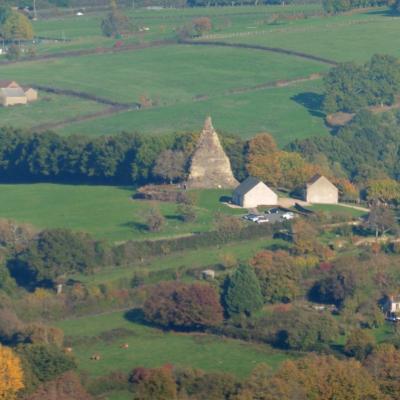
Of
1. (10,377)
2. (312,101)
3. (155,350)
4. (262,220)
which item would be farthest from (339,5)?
(10,377)

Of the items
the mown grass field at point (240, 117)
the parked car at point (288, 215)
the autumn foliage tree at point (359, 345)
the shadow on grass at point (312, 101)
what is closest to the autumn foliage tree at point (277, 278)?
the autumn foliage tree at point (359, 345)

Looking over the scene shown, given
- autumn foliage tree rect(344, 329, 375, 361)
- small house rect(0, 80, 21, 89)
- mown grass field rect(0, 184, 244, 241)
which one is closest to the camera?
autumn foliage tree rect(344, 329, 375, 361)

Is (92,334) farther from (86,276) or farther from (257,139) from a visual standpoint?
(257,139)

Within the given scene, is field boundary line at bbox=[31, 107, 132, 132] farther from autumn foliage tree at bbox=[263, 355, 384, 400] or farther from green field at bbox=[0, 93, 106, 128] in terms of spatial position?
autumn foliage tree at bbox=[263, 355, 384, 400]

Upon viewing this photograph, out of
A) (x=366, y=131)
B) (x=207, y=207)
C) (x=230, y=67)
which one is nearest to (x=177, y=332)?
(x=207, y=207)

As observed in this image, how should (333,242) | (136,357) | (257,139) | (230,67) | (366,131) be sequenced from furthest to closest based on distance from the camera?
(230,67) → (366,131) → (257,139) → (333,242) → (136,357)

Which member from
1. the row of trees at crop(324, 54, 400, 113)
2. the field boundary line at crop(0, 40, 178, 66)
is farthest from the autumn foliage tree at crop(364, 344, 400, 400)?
the field boundary line at crop(0, 40, 178, 66)
